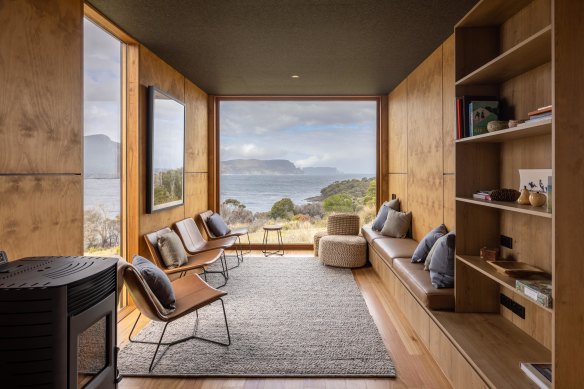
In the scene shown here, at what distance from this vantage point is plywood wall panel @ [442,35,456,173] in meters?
3.65

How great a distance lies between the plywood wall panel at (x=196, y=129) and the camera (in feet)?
17.6

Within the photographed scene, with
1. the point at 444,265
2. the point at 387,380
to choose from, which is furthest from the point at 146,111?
the point at 387,380

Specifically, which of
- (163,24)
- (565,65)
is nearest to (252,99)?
(163,24)

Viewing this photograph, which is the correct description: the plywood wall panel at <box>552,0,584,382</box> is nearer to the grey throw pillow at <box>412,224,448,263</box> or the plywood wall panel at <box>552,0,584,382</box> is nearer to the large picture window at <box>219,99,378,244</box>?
the grey throw pillow at <box>412,224,448,263</box>

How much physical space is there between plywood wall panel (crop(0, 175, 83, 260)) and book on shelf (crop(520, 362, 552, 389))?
2.92 m

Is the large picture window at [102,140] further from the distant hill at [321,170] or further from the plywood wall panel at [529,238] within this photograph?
the distant hill at [321,170]

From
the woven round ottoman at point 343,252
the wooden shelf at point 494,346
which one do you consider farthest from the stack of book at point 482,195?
the woven round ottoman at point 343,252

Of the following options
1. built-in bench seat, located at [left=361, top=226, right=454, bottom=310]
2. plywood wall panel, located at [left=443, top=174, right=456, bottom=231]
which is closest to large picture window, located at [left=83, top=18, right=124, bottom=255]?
built-in bench seat, located at [left=361, top=226, right=454, bottom=310]

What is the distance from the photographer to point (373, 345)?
2.89 metres

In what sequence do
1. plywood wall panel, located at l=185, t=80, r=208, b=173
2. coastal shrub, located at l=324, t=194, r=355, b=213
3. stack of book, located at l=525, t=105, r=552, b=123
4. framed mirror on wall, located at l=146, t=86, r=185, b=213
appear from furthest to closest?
coastal shrub, located at l=324, t=194, r=355, b=213 < plywood wall panel, located at l=185, t=80, r=208, b=173 < framed mirror on wall, located at l=146, t=86, r=185, b=213 < stack of book, located at l=525, t=105, r=552, b=123

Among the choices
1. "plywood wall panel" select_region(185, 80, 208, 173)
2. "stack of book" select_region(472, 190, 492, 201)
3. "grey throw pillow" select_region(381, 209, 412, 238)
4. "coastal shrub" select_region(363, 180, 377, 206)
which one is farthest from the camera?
"coastal shrub" select_region(363, 180, 377, 206)

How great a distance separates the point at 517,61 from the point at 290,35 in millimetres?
2116

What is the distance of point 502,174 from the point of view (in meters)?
2.66

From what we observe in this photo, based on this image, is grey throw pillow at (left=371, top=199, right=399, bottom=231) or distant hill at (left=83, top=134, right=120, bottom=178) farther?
grey throw pillow at (left=371, top=199, right=399, bottom=231)
